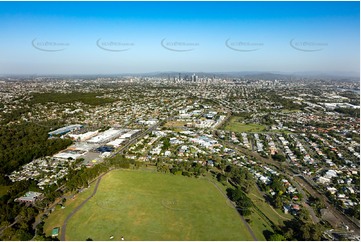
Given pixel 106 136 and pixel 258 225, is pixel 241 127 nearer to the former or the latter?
pixel 106 136

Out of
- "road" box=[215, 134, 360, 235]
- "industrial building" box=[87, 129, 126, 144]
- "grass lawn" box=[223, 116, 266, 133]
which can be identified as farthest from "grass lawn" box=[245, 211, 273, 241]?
"grass lawn" box=[223, 116, 266, 133]

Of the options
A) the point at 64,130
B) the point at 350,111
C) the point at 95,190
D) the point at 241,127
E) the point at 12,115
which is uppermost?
the point at 95,190

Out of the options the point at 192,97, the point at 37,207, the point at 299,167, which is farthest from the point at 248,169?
the point at 192,97

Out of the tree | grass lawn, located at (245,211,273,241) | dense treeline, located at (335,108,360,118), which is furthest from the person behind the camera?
dense treeline, located at (335,108,360,118)

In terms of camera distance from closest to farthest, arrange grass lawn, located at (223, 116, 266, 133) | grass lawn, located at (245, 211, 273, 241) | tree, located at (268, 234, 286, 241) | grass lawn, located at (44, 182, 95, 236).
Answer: tree, located at (268, 234, 286, 241), grass lawn, located at (245, 211, 273, 241), grass lawn, located at (44, 182, 95, 236), grass lawn, located at (223, 116, 266, 133)

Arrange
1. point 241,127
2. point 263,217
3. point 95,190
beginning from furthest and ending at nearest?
point 241,127, point 95,190, point 263,217

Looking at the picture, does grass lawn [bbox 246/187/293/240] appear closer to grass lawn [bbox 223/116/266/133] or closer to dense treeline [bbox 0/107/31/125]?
grass lawn [bbox 223/116/266/133]

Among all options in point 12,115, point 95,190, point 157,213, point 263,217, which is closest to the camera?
point 263,217

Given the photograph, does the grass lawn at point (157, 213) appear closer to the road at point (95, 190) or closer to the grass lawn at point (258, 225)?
the road at point (95, 190)

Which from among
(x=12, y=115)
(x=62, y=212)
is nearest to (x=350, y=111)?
(x=62, y=212)
